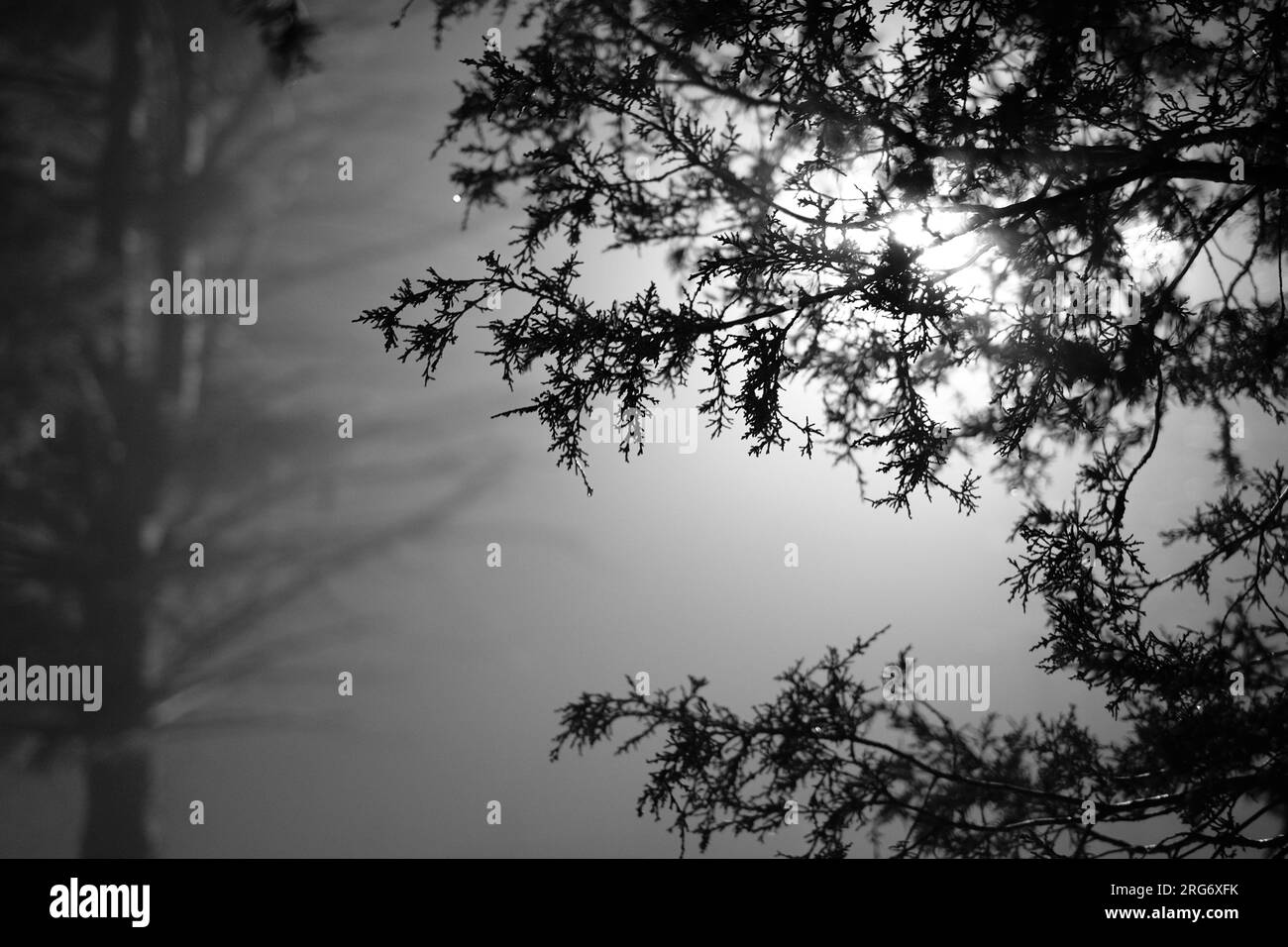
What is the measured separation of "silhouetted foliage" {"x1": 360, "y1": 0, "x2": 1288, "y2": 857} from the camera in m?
2.42

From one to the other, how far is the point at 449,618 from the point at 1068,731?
2.73m

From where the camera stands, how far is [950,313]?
2217 millimetres

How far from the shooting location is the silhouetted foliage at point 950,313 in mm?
2422

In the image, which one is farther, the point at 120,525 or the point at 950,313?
the point at 120,525

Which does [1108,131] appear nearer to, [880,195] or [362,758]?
[880,195]

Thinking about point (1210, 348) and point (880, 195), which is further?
point (1210, 348)

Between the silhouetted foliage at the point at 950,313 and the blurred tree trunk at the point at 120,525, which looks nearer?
the silhouetted foliage at the point at 950,313

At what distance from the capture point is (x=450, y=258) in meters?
3.58

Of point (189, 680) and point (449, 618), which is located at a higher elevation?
point (449, 618)

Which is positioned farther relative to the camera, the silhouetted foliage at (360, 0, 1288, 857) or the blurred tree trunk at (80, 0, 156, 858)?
the blurred tree trunk at (80, 0, 156, 858)

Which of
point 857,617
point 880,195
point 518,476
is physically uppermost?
point 880,195

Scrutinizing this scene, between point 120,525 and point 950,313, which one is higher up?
point 950,313
